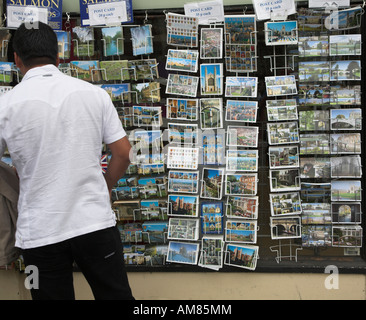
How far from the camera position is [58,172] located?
73.7 inches

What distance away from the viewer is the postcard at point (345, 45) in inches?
124

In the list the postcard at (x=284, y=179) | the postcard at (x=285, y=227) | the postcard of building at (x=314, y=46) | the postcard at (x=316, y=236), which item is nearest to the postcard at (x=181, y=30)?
the postcard of building at (x=314, y=46)

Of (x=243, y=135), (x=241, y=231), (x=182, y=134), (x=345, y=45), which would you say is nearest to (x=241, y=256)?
(x=241, y=231)

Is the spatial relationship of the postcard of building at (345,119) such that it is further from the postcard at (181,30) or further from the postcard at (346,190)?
the postcard at (181,30)

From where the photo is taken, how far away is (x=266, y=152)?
3.29 m

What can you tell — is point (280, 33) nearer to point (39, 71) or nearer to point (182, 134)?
point (182, 134)

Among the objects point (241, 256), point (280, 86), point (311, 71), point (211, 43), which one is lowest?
point (241, 256)

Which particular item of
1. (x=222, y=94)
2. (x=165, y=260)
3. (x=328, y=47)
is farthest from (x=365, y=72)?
(x=165, y=260)

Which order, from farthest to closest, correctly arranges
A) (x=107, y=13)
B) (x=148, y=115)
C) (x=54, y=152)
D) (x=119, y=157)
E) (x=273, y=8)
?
(x=148, y=115)
(x=107, y=13)
(x=273, y=8)
(x=119, y=157)
(x=54, y=152)

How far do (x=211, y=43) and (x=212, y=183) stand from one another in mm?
1064

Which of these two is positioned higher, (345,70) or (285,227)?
(345,70)

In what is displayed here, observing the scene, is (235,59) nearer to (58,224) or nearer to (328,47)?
(328,47)

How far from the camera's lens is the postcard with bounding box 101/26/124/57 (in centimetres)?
327

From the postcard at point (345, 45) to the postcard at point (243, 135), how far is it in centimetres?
81
